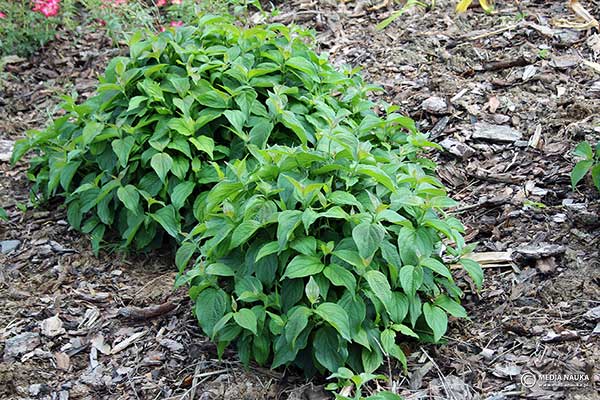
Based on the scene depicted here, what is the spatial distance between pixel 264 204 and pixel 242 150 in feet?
2.85

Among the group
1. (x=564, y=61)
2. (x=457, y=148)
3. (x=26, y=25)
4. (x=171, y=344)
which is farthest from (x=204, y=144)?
(x=26, y=25)

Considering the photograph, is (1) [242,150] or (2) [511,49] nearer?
(1) [242,150]

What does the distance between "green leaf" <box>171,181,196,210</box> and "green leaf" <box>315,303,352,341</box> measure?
113 cm

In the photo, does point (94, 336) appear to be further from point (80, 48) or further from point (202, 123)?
point (80, 48)

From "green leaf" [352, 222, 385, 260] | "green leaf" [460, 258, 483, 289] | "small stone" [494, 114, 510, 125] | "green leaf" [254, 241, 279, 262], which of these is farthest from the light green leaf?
"small stone" [494, 114, 510, 125]

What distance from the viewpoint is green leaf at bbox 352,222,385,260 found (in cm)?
270

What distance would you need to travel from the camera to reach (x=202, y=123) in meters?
3.60

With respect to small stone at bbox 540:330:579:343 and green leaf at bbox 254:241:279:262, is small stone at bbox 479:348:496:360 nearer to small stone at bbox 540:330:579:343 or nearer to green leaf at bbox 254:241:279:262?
small stone at bbox 540:330:579:343

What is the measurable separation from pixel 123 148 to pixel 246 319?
132cm

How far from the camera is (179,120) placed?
11.8 ft

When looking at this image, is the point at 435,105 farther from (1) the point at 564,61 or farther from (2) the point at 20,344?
(2) the point at 20,344

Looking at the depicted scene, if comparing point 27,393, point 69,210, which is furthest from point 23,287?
point 27,393

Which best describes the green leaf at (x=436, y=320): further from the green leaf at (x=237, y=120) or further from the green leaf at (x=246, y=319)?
the green leaf at (x=237, y=120)

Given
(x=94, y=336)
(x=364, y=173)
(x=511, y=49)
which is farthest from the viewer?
(x=511, y=49)
